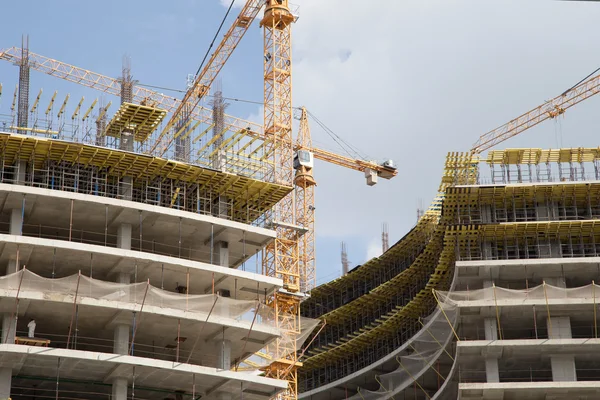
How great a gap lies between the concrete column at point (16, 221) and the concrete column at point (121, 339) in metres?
7.36

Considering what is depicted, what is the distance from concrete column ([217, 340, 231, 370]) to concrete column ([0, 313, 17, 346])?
11.1m

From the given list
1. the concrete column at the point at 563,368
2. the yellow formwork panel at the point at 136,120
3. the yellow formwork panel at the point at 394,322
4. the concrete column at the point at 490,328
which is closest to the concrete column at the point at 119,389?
the yellow formwork panel at the point at 136,120

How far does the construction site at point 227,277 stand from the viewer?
57719 mm

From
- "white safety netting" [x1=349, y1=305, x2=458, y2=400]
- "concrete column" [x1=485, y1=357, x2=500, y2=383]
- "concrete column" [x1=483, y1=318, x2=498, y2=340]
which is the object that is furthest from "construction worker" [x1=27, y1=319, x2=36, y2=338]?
"concrete column" [x1=483, y1=318, x2=498, y2=340]

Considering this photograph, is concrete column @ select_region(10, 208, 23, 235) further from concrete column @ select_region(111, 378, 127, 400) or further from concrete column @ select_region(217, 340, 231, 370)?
concrete column @ select_region(217, 340, 231, 370)

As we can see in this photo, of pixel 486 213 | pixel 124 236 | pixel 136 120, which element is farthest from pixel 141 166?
pixel 486 213

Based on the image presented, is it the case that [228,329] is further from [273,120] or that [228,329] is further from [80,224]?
[273,120]

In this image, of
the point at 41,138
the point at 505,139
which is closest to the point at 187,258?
the point at 41,138

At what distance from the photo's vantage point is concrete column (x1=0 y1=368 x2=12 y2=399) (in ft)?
178

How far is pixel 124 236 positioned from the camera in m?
61.2

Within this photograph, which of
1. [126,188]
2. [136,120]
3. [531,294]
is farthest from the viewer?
[531,294]

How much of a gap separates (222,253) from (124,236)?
6196mm

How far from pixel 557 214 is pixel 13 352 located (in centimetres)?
3665

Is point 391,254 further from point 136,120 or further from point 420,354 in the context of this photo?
point 136,120
